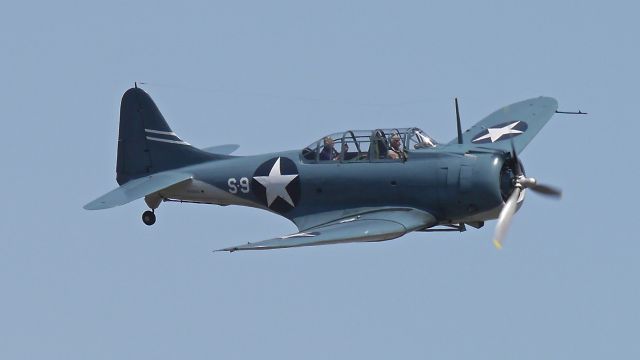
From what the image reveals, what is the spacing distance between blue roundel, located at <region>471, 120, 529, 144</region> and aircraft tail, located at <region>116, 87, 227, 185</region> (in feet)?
14.2

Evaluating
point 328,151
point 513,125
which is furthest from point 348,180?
point 513,125

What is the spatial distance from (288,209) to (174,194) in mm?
2173

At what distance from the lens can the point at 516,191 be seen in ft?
80.4

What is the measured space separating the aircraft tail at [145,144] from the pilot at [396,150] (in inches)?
132

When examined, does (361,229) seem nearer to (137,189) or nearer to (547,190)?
(547,190)

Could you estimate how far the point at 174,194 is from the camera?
27.0m

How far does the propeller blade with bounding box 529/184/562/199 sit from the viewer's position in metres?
24.3

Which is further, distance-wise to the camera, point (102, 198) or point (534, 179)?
point (102, 198)

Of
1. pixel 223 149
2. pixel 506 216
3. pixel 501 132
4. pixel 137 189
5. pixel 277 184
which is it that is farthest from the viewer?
pixel 223 149

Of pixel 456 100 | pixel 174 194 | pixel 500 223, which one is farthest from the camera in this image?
pixel 174 194

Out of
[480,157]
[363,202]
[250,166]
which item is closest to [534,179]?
[480,157]

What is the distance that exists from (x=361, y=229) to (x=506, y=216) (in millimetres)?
2072

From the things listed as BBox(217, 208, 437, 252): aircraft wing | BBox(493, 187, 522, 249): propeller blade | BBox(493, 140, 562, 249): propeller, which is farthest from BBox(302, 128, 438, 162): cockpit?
BBox(493, 187, 522, 249): propeller blade

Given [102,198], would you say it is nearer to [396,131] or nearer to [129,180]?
[129,180]
